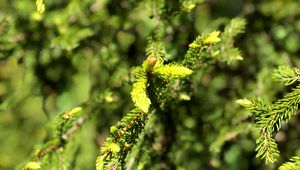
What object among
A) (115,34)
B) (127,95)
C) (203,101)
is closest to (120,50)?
(115,34)

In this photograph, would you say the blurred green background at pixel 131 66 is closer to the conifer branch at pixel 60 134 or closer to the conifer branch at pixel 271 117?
the conifer branch at pixel 60 134

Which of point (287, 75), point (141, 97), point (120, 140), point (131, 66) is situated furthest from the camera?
point (131, 66)

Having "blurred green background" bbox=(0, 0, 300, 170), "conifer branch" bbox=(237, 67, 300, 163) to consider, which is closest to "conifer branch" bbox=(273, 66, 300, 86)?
"conifer branch" bbox=(237, 67, 300, 163)

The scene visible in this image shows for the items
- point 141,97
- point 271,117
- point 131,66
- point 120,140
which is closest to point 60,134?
point 120,140

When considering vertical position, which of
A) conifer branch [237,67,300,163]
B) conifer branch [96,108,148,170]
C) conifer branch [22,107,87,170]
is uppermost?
conifer branch [22,107,87,170]

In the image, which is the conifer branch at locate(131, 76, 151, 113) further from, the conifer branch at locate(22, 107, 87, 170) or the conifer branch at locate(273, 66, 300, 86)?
the conifer branch at locate(273, 66, 300, 86)

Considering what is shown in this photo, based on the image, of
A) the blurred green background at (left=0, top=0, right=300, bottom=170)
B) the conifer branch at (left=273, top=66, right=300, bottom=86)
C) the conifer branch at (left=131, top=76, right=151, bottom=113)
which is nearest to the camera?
the conifer branch at (left=131, top=76, right=151, bottom=113)

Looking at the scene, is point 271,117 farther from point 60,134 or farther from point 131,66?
point 131,66

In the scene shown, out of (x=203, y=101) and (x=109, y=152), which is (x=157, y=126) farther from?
(x=109, y=152)
